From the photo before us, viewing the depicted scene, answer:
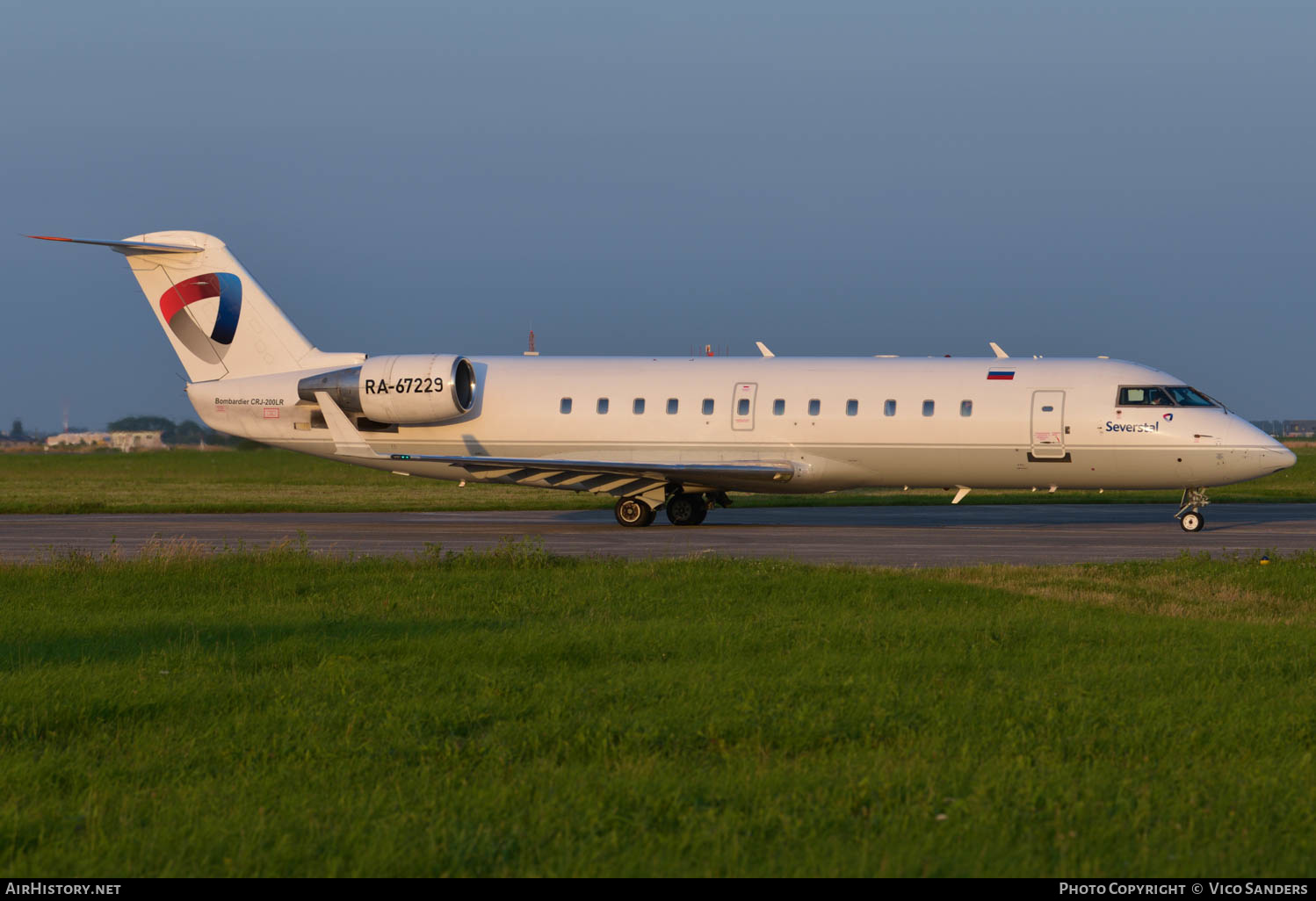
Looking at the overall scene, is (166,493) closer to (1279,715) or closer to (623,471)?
(623,471)

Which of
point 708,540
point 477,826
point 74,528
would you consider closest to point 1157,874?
point 477,826

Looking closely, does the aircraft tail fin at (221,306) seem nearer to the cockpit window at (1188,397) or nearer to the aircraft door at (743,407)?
the aircraft door at (743,407)

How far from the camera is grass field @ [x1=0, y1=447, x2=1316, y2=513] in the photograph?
102ft

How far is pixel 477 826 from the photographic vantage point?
17.0 feet

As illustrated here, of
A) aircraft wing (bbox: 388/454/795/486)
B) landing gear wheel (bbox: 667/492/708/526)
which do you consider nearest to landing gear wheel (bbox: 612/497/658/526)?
landing gear wheel (bbox: 667/492/708/526)

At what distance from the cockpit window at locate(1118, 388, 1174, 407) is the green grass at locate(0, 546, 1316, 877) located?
10.7 m

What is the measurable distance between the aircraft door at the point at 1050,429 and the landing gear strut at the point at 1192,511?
254cm

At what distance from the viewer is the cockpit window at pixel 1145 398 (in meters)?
21.8

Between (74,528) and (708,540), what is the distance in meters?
12.5

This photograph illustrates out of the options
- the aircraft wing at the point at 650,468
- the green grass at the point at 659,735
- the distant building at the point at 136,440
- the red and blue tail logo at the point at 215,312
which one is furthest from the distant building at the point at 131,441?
the green grass at the point at 659,735

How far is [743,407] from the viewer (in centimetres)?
2345

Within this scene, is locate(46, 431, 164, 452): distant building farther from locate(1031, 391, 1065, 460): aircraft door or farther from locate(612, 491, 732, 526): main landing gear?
locate(1031, 391, 1065, 460): aircraft door

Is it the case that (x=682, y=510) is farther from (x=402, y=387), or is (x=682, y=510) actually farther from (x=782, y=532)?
(x=402, y=387)

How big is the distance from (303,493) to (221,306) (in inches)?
512
